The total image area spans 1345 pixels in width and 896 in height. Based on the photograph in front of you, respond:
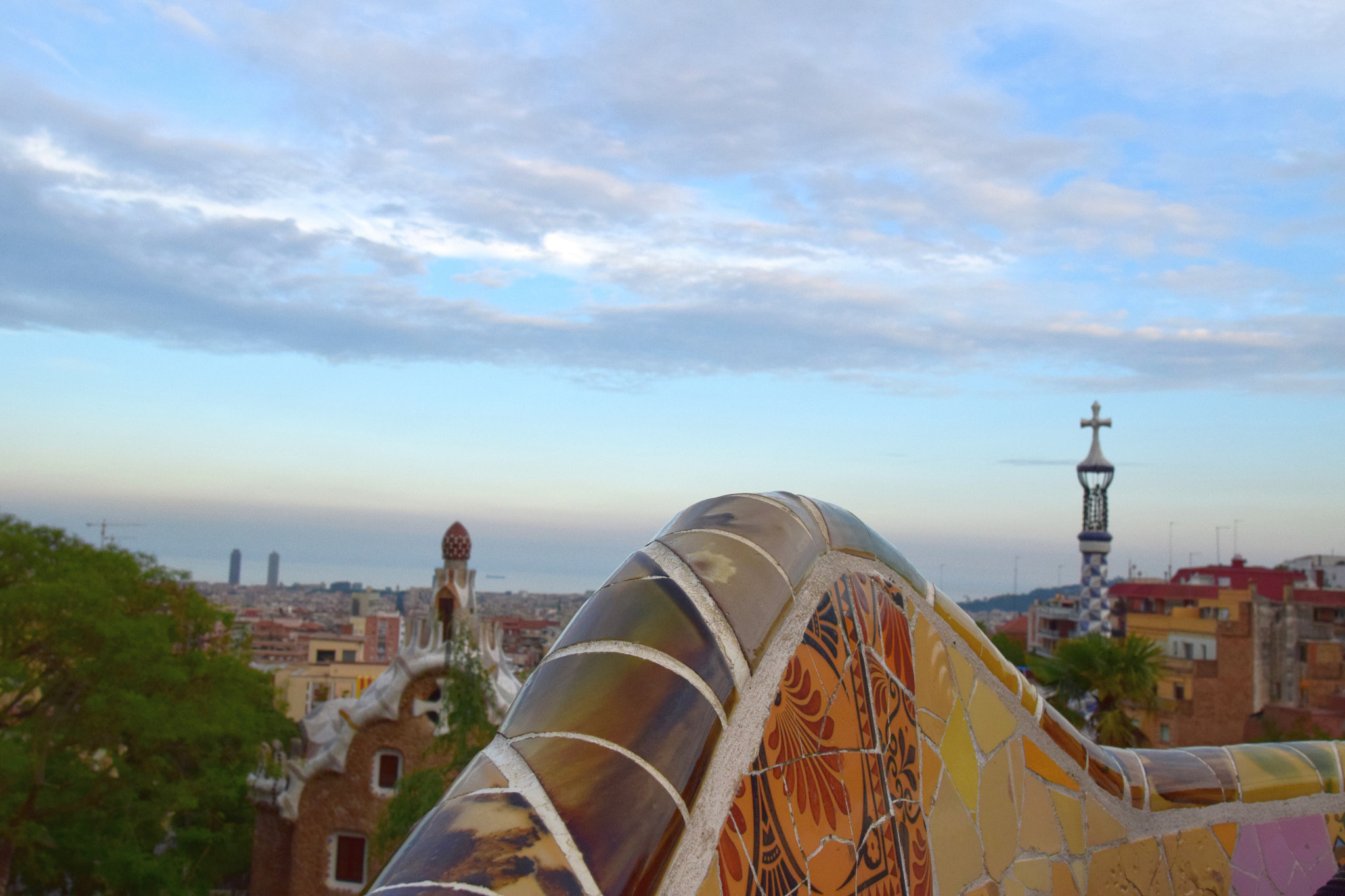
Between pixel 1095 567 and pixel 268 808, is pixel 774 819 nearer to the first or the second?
pixel 268 808

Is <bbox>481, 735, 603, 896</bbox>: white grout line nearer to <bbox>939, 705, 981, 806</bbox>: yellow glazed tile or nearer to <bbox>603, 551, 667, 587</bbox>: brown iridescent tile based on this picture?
<bbox>603, 551, 667, 587</bbox>: brown iridescent tile

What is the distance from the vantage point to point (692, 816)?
A: 143cm

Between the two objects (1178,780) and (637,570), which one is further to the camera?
(1178,780)

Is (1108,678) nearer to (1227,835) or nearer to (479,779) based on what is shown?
(1227,835)

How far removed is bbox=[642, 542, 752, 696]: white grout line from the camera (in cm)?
164

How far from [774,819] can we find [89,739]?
55.1 ft

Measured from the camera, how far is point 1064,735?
2.88 meters

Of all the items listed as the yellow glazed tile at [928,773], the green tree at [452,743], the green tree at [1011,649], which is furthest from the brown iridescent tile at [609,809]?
the green tree at [1011,649]

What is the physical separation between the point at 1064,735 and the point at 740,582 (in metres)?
1.55

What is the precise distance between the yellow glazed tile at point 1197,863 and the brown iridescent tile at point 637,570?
221 cm

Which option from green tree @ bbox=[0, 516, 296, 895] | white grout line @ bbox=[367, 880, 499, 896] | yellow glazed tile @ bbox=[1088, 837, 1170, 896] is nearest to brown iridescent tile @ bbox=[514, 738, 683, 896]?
white grout line @ bbox=[367, 880, 499, 896]

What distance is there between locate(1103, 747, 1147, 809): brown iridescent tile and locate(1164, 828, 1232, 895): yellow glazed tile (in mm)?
168

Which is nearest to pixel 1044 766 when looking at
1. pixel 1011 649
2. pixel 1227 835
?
pixel 1227 835

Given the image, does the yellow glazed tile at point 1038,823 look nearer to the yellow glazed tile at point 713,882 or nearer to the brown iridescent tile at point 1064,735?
the brown iridescent tile at point 1064,735
